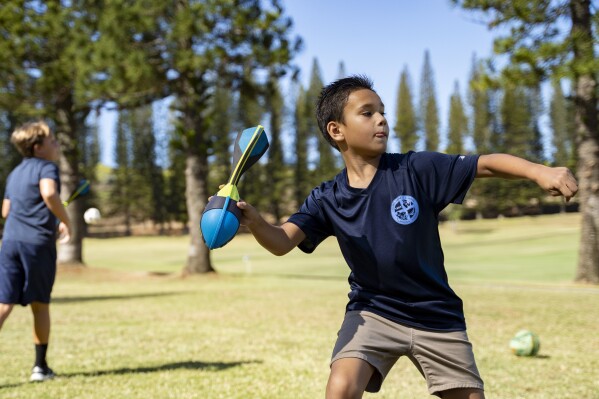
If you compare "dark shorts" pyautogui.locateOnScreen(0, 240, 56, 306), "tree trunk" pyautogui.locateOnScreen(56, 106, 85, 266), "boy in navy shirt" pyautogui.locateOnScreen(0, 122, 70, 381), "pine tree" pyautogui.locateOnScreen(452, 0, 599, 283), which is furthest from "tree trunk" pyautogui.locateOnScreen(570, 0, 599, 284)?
"tree trunk" pyautogui.locateOnScreen(56, 106, 85, 266)

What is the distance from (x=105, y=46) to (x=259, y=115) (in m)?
57.4

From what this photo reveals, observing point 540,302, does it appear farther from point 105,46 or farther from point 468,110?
point 468,110

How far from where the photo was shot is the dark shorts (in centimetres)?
556

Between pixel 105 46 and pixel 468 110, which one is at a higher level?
pixel 468 110

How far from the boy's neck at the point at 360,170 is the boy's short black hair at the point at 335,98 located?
0.59ft

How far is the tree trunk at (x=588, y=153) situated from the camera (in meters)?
15.6

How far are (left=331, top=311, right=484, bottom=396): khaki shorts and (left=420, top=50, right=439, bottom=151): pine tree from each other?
257ft

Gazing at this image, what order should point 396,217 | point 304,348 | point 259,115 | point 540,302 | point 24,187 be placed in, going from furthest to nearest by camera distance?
point 259,115
point 540,302
point 304,348
point 24,187
point 396,217

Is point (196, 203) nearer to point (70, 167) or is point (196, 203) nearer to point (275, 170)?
point (70, 167)

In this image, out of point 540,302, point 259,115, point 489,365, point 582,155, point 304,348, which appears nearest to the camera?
point 489,365

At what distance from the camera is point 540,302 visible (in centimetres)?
1192

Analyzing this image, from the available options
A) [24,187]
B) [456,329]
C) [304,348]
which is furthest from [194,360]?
[456,329]

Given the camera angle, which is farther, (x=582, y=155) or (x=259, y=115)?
(x=259, y=115)

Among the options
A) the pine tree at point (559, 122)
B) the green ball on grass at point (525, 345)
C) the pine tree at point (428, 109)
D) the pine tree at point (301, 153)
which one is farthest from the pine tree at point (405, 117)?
the green ball on grass at point (525, 345)
